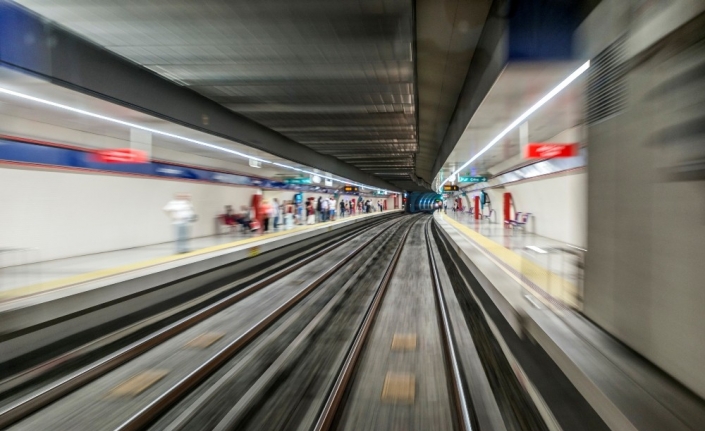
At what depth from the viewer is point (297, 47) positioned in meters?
6.32

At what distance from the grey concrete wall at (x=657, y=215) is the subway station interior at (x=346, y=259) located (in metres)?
0.02

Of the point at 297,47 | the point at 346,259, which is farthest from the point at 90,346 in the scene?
the point at 346,259

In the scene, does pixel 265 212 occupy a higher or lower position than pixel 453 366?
higher

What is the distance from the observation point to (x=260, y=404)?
3.42m

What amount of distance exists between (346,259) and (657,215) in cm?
959

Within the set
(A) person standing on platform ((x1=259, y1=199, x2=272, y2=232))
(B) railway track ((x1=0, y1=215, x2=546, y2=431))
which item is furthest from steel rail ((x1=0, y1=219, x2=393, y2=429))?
(A) person standing on platform ((x1=259, y1=199, x2=272, y2=232))

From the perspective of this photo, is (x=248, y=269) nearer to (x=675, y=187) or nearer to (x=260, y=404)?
(x=260, y=404)

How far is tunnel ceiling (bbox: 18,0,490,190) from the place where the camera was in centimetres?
511

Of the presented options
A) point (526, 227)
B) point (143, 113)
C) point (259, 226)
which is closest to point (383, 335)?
point (143, 113)

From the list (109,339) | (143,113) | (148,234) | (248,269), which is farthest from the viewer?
(148,234)

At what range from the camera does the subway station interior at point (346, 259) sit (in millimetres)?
2838

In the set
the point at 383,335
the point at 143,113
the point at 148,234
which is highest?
the point at 143,113

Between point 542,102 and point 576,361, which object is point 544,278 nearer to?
point 542,102

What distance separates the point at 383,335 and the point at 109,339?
11.3 ft
